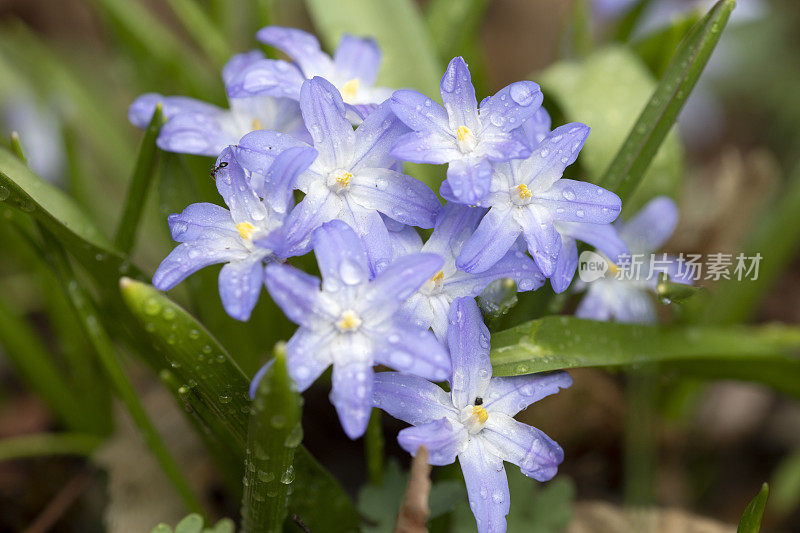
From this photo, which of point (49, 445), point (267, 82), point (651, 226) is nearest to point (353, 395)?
point (267, 82)

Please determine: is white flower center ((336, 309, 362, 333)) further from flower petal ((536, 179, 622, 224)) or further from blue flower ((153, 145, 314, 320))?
flower petal ((536, 179, 622, 224))

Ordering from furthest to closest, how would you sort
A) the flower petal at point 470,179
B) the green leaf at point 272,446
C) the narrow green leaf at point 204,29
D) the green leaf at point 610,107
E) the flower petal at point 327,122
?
the narrow green leaf at point 204,29 → the green leaf at point 610,107 → the flower petal at point 327,122 → the flower petal at point 470,179 → the green leaf at point 272,446

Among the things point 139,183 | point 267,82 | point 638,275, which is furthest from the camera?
point 638,275

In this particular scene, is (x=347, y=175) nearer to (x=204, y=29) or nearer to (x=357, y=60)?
(x=357, y=60)

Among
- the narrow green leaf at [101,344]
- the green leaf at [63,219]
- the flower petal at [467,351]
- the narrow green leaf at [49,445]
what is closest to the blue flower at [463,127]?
the flower petal at [467,351]

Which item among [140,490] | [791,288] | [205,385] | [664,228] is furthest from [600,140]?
[791,288]

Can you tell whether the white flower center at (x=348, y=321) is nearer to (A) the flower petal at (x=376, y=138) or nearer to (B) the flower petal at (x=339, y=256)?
(B) the flower petal at (x=339, y=256)
